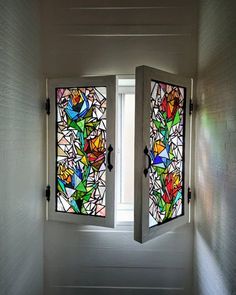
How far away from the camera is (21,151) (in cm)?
206

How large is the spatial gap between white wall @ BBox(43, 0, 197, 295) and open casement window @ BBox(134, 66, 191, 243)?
248 millimetres

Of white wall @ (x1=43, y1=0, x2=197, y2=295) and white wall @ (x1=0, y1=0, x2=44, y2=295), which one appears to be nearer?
white wall @ (x1=0, y1=0, x2=44, y2=295)

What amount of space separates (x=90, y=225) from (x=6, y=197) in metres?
0.83

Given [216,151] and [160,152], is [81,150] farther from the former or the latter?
[216,151]

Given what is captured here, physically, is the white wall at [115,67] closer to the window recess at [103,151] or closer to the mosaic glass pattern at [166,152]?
the window recess at [103,151]

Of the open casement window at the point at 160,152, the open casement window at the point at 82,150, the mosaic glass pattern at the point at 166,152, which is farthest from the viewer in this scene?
the open casement window at the point at 82,150

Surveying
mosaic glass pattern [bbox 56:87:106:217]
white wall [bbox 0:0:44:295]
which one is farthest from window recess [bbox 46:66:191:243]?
white wall [bbox 0:0:44:295]

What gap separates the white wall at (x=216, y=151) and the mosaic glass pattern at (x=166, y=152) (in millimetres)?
141

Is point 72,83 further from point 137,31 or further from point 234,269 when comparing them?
point 234,269

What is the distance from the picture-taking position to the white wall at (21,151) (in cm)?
178

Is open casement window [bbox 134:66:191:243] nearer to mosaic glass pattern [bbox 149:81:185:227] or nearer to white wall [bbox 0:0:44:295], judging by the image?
mosaic glass pattern [bbox 149:81:185:227]

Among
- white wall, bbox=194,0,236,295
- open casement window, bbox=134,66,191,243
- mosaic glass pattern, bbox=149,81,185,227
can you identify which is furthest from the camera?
mosaic glass pattern, bbox=149,81,185,227

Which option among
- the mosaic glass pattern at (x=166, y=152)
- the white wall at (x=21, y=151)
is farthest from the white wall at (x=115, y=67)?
the mosaic glass pattern at (x=166, y=152)

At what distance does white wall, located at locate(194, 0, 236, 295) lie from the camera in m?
1.77
